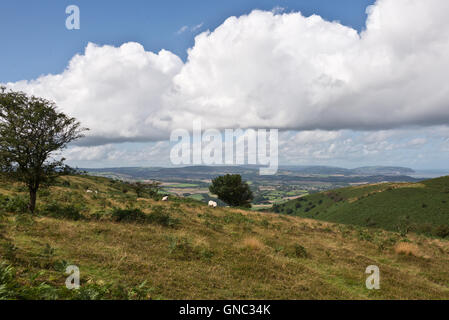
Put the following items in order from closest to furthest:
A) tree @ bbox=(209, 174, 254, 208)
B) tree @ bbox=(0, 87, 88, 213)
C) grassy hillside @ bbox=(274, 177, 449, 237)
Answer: tree @ bbox=(0, 87, 88, 213)
tree @ bbox=(209, 174, 254, 208)
grassy hillside @ bbox=(274, 177, 449, 237)

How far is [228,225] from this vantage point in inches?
945

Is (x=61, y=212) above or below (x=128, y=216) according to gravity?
above

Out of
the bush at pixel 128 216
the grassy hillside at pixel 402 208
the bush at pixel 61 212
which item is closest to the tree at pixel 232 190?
the bush at pixel 128 216

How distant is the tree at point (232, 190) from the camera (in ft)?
213

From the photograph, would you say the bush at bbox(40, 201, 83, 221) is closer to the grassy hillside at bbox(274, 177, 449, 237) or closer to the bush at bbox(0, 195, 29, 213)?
the bush at bbox(0, 195, 29, 213)

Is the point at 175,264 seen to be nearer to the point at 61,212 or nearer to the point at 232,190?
the point at 61,212

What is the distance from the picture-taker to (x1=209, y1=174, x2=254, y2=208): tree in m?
65.0

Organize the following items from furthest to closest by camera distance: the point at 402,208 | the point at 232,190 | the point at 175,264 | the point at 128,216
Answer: the point at 402,208 → the point at 232,190 → the point at 128,216 → the point at 175,264

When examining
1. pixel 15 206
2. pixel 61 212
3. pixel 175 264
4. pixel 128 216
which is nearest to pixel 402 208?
pixel 128 216

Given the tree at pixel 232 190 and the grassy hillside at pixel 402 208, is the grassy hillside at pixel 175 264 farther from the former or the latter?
the grassy hillside at pixel 402 208

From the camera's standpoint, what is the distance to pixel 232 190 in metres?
65.0

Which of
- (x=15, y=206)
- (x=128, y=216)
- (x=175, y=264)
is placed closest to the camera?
(x=175, y=264)

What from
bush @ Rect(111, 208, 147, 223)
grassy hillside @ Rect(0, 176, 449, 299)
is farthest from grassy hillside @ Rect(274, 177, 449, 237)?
bush @ Rect(111, 208, 147, 223)
